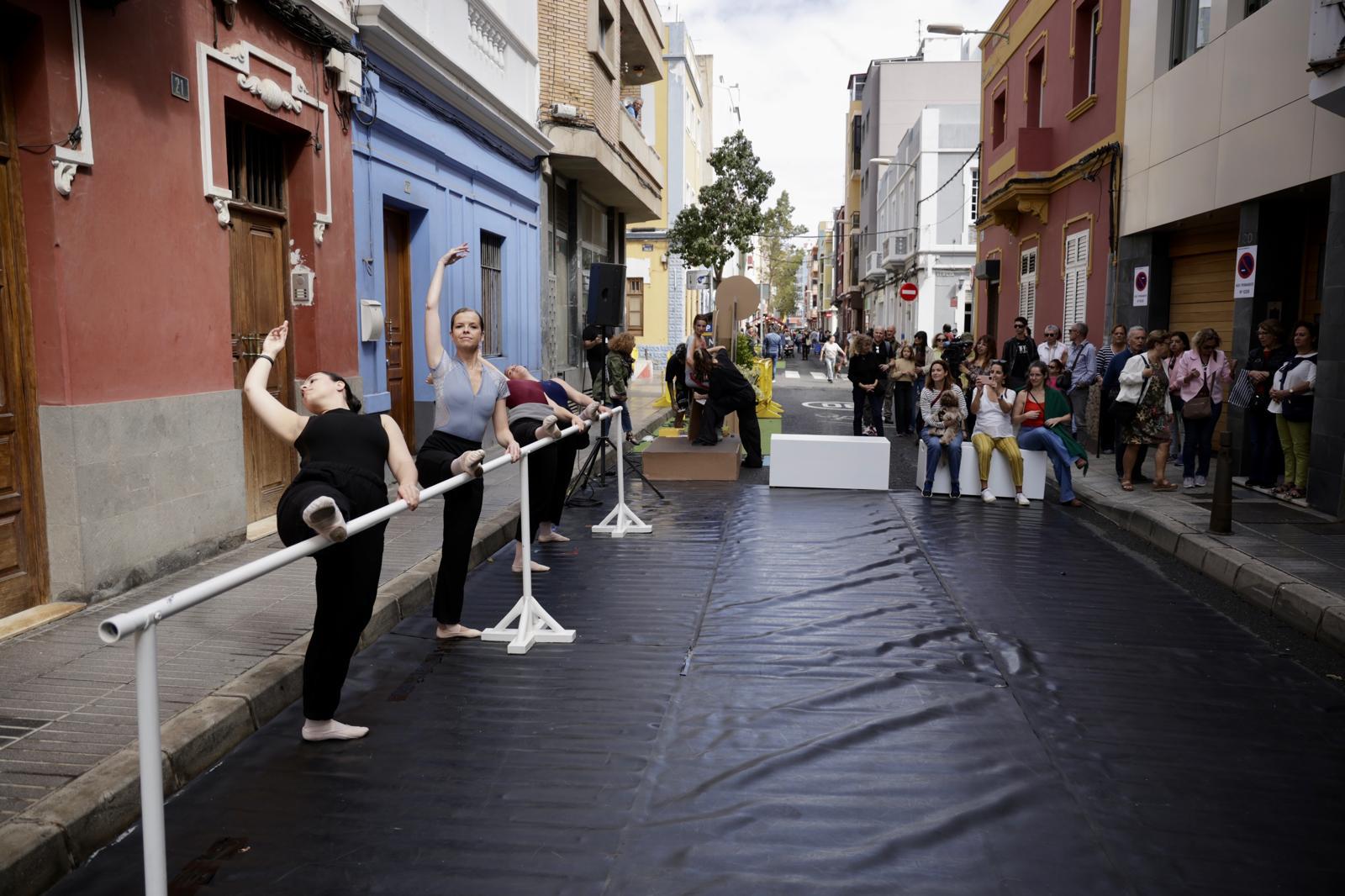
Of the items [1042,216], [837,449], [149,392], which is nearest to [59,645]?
[149,392]

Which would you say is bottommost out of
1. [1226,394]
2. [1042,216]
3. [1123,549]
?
[1123,549]

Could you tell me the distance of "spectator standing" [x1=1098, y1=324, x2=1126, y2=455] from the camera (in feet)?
41.4

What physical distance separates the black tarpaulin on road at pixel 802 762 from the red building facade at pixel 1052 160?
1080cm

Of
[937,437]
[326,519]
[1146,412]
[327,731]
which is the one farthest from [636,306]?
[326,519]

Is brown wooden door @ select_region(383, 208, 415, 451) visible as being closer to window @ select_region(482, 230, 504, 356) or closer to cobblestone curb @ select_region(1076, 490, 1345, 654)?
window @ select_region(482, 230, 504, 356)

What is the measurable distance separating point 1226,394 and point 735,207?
1932cm

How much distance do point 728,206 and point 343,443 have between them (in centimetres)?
2721

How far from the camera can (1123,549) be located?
28.1 ft

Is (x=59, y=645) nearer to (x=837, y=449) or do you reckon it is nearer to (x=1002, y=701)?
(x=1002, y=701)

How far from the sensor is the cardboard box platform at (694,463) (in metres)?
12.5

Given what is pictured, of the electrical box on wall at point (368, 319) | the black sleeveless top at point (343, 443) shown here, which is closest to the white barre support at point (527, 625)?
the black sleeveless top at point (343, 443)

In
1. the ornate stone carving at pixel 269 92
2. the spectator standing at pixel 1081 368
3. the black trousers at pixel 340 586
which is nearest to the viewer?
the black trousers at pixel 340 586

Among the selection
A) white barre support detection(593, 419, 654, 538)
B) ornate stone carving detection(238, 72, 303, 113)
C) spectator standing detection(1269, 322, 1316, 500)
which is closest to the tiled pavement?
white barre support detection(593, 419, 654, 538)

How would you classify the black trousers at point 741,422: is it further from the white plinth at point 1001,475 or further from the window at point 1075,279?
the window at point 1075,279
